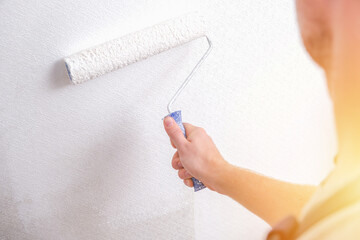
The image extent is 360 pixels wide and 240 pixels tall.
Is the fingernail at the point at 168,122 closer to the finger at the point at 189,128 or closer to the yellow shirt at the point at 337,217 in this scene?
the finger at the point at 189,128

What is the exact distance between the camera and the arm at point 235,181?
76 centimetres

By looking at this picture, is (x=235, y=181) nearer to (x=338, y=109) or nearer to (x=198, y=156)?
(x=198, y=156)

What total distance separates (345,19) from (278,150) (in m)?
0.75

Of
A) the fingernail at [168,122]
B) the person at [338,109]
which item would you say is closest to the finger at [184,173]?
the fingernail at [168,122]

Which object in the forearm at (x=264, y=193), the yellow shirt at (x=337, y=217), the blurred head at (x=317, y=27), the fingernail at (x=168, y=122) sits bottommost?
the yellow shirt at (x=337, y=217)

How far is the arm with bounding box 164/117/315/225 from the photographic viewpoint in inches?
29.8

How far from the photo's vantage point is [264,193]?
78cm

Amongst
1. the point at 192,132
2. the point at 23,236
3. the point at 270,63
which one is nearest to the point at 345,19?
the point at 192,132

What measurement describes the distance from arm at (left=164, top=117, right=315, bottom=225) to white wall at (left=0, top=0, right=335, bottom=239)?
0.44 ft

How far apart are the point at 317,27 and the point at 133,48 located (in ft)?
1.59

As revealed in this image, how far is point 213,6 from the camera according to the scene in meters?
0.90

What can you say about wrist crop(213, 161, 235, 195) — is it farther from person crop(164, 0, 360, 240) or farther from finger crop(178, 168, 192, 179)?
person crop(164, 0, 360, 240)

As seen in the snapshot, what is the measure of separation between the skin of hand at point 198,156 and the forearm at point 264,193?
0.02m

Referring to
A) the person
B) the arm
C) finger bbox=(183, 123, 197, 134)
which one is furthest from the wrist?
the person
